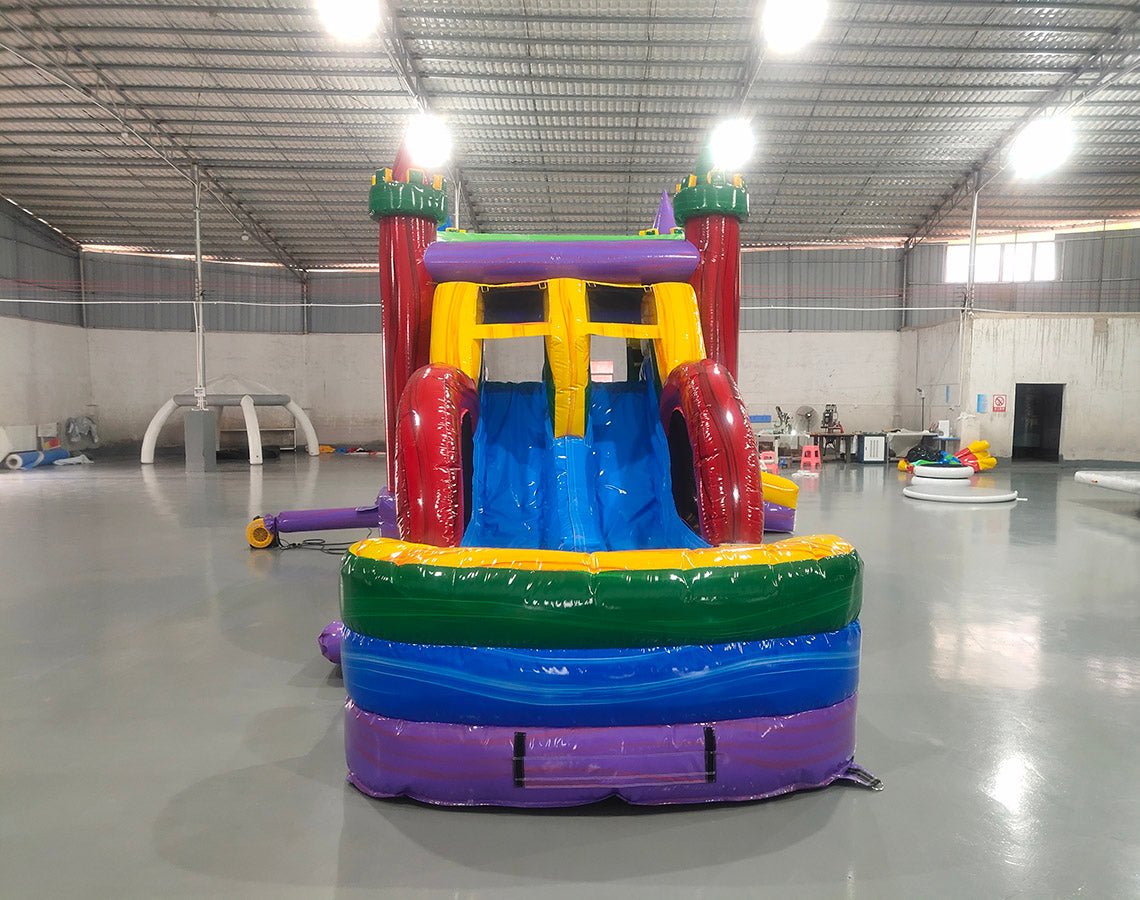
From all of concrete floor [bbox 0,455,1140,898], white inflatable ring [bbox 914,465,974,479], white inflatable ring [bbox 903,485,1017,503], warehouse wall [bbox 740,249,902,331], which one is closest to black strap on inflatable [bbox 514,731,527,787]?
concrete floor [bbox 0,455,1140,898]

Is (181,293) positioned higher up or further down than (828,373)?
higher up

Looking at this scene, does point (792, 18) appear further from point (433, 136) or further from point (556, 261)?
point (556, 261)

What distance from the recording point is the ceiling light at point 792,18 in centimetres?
721

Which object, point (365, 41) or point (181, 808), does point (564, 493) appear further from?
point (365, 41)

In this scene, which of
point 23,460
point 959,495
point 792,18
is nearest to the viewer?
point 792,18

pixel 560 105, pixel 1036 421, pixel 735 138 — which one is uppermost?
pixel 560 105

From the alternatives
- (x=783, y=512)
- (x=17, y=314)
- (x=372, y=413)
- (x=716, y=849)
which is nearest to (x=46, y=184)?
(x=17, y=314)

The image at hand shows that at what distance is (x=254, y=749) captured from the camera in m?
2.36

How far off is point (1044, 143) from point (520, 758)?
38.6 feet

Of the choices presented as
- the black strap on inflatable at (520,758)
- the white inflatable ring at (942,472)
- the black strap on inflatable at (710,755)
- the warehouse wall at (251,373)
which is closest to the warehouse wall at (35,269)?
the warehouse wall at (251,373)

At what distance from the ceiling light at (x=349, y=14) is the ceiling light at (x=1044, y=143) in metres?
9.15

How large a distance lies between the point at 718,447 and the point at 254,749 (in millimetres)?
1964

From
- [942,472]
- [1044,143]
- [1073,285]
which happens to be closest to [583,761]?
[942,472]

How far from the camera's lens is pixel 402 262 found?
3.99m
